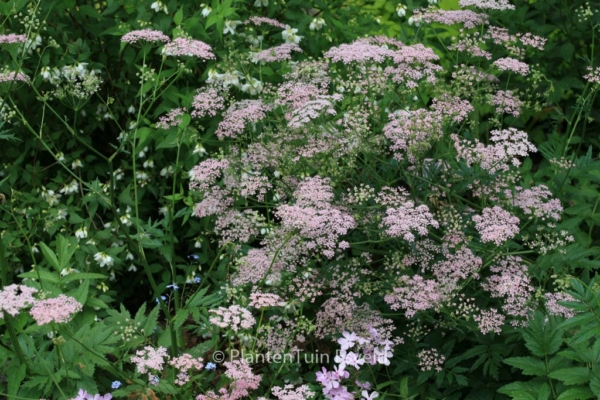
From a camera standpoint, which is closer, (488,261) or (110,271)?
(488,261)

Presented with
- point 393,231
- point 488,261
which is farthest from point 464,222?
point 393,231

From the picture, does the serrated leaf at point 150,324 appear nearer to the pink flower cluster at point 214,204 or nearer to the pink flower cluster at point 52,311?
the pink flower cluster at point 214,204

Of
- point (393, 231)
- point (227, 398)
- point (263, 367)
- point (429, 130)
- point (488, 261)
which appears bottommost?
point (263, 367)

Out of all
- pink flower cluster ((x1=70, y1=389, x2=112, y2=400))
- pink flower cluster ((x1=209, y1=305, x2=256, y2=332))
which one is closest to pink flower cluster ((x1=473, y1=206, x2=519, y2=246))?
pink flower cluster ((x1=209, y1=305, x2=256, y2=332))

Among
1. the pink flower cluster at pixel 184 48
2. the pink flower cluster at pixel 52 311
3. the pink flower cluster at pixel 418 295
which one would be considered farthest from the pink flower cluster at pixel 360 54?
the pink flower cluster at pixel 52 311

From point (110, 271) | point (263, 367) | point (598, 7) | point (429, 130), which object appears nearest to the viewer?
point (429, 130)

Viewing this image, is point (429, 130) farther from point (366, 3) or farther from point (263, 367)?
point (366, 3)

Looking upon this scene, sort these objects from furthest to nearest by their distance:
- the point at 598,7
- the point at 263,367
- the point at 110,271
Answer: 1. the point at 598,7
2. the point at 110,271
3. the point at 263,367

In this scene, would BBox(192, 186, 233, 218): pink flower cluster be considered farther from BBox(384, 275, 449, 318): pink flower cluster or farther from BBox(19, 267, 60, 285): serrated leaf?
BBox(384, 275, 449, 318): pink flower cluster

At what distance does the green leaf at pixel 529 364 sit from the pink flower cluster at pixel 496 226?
0.49 m

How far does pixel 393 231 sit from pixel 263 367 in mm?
1439

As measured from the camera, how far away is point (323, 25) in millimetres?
4988

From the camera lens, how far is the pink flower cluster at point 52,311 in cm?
→ 279

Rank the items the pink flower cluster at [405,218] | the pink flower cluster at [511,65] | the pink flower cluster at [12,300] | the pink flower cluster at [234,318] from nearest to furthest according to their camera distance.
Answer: the pink flower cluster at [12,300] < the pink flower cluster at [234,318] < the pink flower cluster at [405,218] < the pink flower cluster at [511,65]
